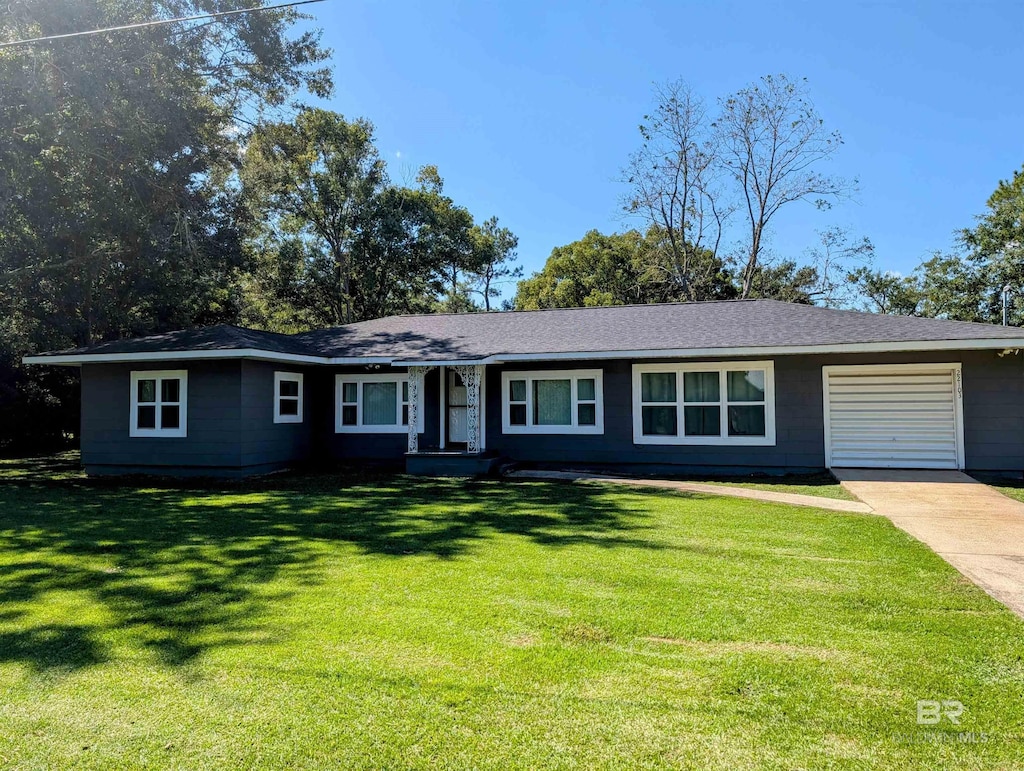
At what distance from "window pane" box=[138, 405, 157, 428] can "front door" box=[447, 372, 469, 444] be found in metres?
5.77

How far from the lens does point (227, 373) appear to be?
39.9ft

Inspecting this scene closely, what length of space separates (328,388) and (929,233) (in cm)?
2870

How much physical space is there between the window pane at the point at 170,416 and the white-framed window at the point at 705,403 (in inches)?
347

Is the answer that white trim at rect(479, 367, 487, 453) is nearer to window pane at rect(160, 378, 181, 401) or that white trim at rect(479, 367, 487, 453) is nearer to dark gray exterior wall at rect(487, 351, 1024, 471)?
dark gray exterior wall at rect(487, 351, 1024, 471)

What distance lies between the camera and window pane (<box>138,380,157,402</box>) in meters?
12.8

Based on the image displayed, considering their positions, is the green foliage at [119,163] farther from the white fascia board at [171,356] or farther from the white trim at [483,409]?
the white trim at [483,409]

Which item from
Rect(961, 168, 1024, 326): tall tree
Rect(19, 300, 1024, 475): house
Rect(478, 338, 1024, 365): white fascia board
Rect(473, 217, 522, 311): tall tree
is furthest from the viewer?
Rect(473, 217, 522, 311): tall tree

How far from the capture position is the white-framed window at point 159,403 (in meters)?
12.5

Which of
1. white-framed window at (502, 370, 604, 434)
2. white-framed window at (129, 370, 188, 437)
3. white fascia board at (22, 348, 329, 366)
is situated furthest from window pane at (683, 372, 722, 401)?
white-framed window at (129, 370, 188, 437)

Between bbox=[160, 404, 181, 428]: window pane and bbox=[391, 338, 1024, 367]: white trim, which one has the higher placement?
bbox=[391, 338, 1024, 367]: white trim

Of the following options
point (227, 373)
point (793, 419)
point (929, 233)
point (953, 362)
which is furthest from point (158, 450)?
point (929, 233)

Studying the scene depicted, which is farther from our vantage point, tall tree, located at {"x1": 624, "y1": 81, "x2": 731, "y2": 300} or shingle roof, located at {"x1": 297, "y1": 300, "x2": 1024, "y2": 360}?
tall tree, located at {"x1": 624, "y1": 81, "x2": 731, "y2": 300}

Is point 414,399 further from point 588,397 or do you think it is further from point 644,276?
point 644,276

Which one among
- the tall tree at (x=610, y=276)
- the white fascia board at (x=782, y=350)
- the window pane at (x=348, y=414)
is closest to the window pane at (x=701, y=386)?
the white fascia board at (x=782, y=350)
